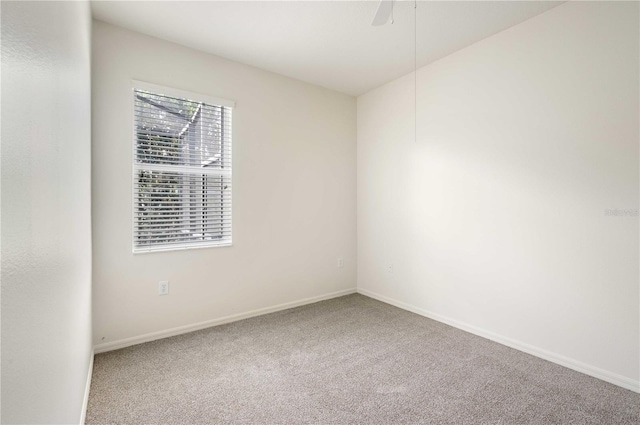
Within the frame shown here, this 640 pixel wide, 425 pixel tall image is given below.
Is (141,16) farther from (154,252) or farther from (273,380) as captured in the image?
(273,380)

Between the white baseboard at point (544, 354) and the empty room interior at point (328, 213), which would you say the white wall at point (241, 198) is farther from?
the white baseboard at point (544, 354)

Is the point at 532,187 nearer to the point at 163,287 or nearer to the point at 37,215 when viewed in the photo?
the point at 37,215

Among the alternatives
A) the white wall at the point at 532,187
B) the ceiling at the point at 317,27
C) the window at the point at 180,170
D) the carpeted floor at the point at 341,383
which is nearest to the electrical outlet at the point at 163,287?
the window at the point at 180,170

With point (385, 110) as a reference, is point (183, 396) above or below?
below

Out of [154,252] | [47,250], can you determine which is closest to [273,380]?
[154,252]

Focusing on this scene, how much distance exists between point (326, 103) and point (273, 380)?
10.2 ft

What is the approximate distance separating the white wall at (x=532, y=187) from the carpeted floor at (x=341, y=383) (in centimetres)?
36

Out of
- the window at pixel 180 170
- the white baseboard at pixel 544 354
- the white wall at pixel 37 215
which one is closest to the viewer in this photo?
the white wall at pixel 37 215

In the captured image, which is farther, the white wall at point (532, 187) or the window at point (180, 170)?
the window at point (180, 170)

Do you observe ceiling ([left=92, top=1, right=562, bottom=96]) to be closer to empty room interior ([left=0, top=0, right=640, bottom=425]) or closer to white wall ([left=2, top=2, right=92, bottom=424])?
empty room interior ([left=0, top=0, right=640, bottom=425])

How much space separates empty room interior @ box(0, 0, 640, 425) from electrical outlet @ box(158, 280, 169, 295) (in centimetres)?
1

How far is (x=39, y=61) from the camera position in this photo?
87 cm

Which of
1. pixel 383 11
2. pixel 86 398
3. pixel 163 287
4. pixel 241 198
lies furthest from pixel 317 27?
pixel 86 398

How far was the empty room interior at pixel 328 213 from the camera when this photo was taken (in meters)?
1.86
